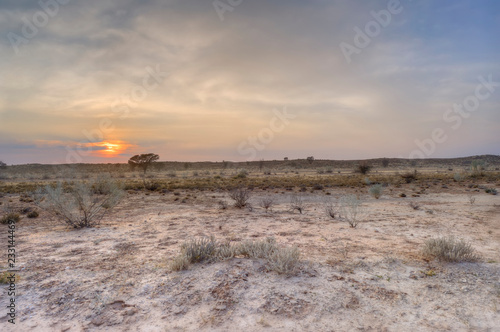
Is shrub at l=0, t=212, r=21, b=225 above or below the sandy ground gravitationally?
above

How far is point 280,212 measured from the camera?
1227cm

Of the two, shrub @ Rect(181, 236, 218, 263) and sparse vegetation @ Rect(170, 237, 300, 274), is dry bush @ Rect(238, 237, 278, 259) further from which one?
shrub @ Rect(181, 236, 218, 263)

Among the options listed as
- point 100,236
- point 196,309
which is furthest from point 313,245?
point 100,236

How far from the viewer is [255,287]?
4582mm

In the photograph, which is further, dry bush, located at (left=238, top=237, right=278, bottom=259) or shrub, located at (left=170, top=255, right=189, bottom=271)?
dry bush, located at (left=238, top=237, right=278, bottom=259)

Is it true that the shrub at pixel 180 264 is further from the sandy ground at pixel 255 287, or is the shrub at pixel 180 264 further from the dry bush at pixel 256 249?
the dry bush at pixel 256 249

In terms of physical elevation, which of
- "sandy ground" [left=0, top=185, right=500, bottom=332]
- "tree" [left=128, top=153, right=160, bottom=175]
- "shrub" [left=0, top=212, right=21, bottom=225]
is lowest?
"sandy ground" [left=0, top=185, right=500, bottom=332]

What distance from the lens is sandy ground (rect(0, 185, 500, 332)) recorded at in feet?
12.5

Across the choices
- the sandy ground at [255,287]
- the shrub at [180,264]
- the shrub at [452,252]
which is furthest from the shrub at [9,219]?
the shrub at [452,252]

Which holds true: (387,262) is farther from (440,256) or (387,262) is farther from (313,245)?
(313,245)

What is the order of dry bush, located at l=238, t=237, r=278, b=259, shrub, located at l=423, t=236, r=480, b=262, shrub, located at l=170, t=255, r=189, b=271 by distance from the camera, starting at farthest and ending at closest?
dry bush, located at l=238, t=237, r=278, b=259 → shrub, located at l=423, t=236, r=480, b=262 → shrub, located at l=170, t=255, r=189, b=271

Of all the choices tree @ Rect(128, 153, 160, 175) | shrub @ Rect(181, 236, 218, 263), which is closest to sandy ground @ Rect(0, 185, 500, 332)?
shrub @ Rect(181, 236, 218, 263)

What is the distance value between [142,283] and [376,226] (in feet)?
24.5

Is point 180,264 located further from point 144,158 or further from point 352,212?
point 144,158
